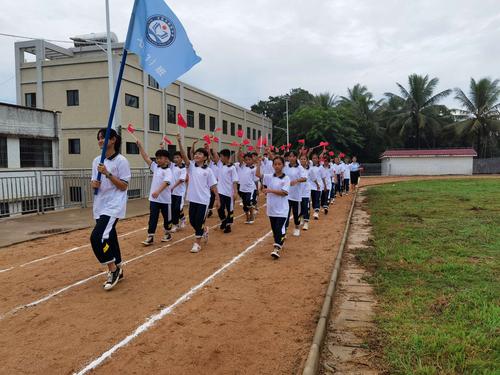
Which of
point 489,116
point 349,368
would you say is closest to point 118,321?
point 349,368

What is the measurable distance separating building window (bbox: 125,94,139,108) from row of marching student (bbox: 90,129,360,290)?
48.7 feet

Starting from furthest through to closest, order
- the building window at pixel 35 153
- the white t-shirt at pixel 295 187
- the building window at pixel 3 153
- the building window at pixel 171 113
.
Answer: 1. the building window at pixel 171 113
2. the building window at pixel 35 153
3. the building window at pixel 3 153
4. the white t-shirt at pixel 295 187

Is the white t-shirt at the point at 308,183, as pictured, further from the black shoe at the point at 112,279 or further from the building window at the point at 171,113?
the building window at the point at 171,113

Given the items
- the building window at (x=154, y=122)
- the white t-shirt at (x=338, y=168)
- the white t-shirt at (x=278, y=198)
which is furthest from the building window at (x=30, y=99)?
the white t-shirt at (x=278, y=198)

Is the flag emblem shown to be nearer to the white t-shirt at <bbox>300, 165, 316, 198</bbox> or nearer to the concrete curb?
the concrete curb

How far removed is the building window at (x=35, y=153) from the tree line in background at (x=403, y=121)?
1090 inches

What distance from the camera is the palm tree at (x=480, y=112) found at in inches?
1699

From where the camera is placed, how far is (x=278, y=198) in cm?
702

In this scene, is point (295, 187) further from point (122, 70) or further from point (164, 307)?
point (164, 307)

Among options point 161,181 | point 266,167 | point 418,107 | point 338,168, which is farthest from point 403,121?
point 161,181

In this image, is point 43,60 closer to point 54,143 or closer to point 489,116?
point 54,143

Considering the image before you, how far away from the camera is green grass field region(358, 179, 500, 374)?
336 cm

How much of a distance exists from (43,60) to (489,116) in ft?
137

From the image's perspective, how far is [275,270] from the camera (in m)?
6.00
